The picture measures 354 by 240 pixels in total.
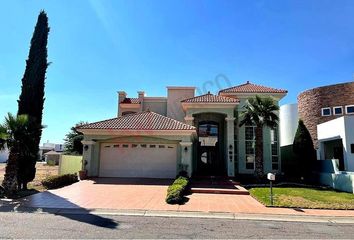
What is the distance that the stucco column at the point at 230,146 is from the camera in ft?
78.4

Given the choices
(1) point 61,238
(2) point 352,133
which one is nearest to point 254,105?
(2) point 352,133

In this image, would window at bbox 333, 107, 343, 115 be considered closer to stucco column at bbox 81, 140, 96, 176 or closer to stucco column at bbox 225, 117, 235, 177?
stucco column at bbox 225, 117, 235, 177

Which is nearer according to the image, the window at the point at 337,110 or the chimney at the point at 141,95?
the window at the point at 337,110

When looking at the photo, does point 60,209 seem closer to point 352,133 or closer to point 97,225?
point 97,225

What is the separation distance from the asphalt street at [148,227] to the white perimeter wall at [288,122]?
2570 cm

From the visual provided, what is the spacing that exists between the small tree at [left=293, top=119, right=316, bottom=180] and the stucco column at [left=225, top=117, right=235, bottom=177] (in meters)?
7.03

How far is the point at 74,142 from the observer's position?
4453 centimetres

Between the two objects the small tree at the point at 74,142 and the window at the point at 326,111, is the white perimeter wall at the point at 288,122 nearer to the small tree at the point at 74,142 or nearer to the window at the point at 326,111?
the window at the point at 326,111

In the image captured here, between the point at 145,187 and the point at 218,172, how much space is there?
949 cm

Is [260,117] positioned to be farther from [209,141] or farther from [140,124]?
[140,124]

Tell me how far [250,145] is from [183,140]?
7704 mm

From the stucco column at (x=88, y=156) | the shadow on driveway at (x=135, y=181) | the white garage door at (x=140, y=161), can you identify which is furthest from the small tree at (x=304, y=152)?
the stucco column at (x=88, y=156)

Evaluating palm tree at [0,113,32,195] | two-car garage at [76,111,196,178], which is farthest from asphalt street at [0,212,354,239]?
two-car garage at [76,111,196,178]

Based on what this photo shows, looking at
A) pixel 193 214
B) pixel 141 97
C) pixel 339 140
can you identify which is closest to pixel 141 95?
pixel 141 97
